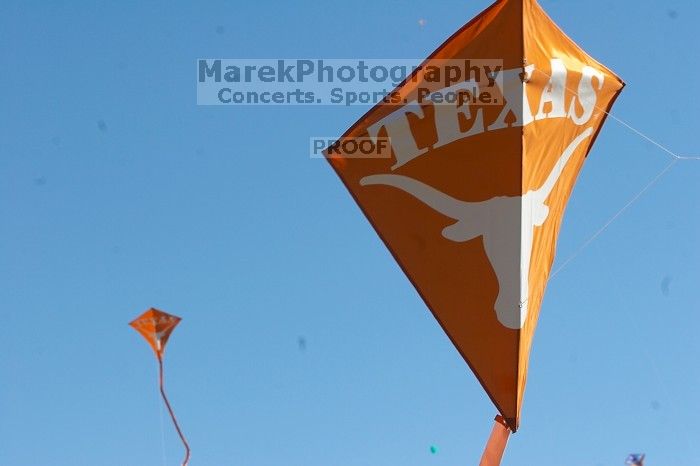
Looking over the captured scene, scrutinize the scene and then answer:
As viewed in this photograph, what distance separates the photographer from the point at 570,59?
13.0 metres

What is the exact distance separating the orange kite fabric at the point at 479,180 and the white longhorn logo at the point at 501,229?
0.04ft

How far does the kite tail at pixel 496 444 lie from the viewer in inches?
410

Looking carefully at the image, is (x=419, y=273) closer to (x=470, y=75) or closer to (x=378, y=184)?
(x=378, y=184)

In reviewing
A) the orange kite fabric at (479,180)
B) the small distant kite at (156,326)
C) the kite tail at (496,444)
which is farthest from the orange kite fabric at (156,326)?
the kite tail at (496,444)

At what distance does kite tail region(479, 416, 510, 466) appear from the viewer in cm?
1041

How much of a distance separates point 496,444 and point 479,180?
3046 millimetres

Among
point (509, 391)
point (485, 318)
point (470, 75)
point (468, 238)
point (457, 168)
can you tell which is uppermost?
point (470, 75)

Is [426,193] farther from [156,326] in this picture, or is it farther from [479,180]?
[156,326]

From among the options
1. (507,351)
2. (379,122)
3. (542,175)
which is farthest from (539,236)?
(379,122)

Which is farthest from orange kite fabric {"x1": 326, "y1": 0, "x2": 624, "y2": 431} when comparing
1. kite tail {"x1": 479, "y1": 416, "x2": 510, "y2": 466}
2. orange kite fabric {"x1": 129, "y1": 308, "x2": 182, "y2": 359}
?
orange kite fabric {"x1": 129, "y1": 308, "x2": 182, "y2": 359}

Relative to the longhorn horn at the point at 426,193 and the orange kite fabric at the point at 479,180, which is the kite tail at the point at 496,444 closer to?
the orange kite fabric at the point at 479,180

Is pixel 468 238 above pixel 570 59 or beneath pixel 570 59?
beneath

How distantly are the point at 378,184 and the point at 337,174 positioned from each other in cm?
50

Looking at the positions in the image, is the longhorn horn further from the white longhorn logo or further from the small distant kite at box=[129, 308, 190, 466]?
the small distant kite at box=[129, 308, 190, 466]
